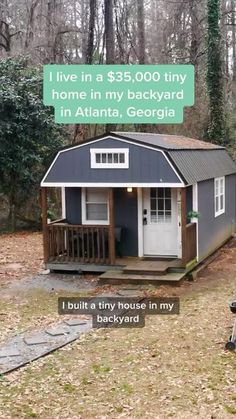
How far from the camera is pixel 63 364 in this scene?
619cm

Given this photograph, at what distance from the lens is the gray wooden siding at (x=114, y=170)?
10.3m

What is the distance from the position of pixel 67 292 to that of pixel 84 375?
3.73 meters

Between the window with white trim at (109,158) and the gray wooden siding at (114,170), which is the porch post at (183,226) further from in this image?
the window with white trim at (109,158)

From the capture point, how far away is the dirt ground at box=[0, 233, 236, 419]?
16.6 ft

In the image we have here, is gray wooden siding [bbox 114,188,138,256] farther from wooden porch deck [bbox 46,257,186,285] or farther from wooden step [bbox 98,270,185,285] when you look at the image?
wooden step [bbox 98,270,185,285]

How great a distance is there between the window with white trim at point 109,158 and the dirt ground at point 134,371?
Answer: 316 cm

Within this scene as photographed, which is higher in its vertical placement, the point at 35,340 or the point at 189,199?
the point at 189,199

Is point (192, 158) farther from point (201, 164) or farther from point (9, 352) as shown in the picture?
point (9, 352)

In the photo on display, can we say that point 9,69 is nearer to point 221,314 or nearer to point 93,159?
point 93,159

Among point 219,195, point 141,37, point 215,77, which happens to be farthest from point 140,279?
point 141,37

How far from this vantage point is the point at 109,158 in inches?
420

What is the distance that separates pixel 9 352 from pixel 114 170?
5.04m

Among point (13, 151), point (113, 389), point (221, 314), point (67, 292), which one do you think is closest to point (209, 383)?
point (113, 389)

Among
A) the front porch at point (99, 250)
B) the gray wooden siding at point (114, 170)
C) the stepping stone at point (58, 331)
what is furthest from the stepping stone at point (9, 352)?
the gray wooden siding at point (114, 170)
